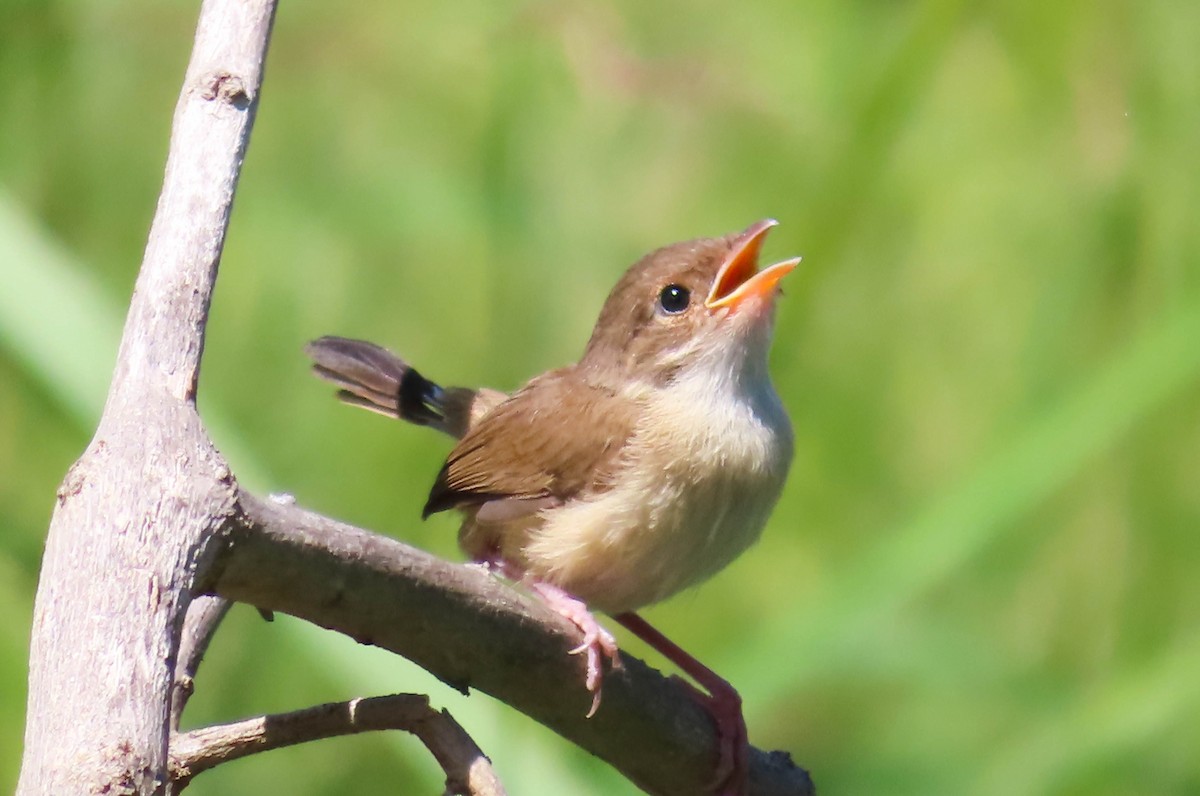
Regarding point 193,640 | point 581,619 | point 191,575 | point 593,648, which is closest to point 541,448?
point 581,619

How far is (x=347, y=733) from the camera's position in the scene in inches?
83.9

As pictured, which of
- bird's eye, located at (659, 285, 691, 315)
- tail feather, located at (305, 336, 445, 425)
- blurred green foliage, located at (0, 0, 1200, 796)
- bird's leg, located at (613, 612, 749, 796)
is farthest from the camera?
blurred green foliage, located at (0, 0, 1200, 796)

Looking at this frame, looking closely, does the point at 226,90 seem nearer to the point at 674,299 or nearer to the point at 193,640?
the point at 193,640

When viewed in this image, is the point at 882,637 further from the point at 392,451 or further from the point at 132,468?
the point at 132,468

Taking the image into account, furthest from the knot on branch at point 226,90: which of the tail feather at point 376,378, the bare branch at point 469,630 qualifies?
the tail feather at point 376,378

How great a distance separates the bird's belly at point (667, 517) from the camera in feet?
9.41

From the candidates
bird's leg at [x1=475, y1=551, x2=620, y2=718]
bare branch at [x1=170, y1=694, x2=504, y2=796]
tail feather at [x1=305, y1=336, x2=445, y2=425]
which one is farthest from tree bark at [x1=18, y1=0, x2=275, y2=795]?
tail feather at [x1=305, y1=336, x2=445, y2=425]

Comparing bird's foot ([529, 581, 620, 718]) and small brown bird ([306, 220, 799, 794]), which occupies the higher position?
small brown bird ([306, 220, 799, 794])

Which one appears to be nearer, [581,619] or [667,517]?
[581,619]

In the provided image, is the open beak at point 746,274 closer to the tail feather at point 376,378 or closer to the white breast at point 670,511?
the white breast at point 670,511

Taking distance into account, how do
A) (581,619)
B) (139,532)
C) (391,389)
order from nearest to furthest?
(139,532) → (581,619) → (391,389)

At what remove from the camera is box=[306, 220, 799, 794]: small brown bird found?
114 inches

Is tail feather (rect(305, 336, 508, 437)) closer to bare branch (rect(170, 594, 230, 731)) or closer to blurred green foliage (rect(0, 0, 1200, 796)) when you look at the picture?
blurred green foliage (rect(0, 0, 1200, 796))

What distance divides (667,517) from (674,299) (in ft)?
1.74
